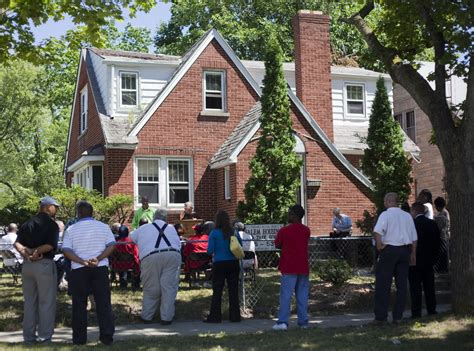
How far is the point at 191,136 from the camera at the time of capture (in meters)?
25.7

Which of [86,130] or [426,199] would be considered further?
[86,130]

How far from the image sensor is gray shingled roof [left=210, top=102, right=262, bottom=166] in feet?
77.9

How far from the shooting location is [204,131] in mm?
25844

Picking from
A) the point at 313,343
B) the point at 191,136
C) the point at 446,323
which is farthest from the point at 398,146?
the point at 313,343

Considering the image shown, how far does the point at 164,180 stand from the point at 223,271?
495 inches

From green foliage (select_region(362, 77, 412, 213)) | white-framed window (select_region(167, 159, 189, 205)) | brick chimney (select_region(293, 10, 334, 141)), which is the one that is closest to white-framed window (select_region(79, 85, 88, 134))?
white-framed window (select_region(167, 159, 189, 205))

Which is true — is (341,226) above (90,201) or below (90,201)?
below

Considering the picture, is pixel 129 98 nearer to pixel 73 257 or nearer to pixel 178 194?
pixel 178 194

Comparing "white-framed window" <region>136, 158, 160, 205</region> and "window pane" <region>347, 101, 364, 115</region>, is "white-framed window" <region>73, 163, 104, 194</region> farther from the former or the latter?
"window pane" <region>347, 101, 364, 115</region>

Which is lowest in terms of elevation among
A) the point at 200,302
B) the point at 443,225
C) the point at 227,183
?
the point at 200,302

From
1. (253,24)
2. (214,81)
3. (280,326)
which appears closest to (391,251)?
(280,326)

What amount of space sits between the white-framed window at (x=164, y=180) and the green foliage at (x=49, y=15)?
386 inches

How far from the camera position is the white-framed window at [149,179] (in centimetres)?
2500

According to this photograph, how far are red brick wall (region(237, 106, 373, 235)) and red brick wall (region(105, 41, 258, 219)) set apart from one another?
284 centimetres
